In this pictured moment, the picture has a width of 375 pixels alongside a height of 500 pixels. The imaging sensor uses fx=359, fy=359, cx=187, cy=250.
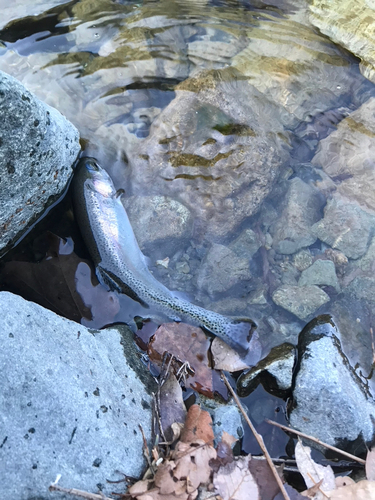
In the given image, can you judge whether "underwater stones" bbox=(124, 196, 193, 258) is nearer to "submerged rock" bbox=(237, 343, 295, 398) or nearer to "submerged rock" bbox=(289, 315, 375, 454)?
"submerged rock" bbox=(237, 343, 295, 398)

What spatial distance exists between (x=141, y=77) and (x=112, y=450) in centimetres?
460

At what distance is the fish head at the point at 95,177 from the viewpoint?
4.22 m

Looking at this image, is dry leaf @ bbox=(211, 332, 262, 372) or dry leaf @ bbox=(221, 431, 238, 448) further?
dry leaf @ bbox=(211, 332, 262, 372)

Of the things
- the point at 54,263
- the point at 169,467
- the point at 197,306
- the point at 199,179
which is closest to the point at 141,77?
the point at 199,179

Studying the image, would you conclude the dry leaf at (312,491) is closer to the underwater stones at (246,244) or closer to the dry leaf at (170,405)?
the dry leaf at (170,405)

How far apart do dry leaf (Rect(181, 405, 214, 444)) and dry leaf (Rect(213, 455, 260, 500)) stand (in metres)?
0.22

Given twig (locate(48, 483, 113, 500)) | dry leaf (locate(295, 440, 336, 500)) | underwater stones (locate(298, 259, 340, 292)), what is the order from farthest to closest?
underwater stones (locate(298, 259, 340, 292))
dry leaf (locate(295, 440, 336, 500))
twig (locate(48, 483, 113, 500))

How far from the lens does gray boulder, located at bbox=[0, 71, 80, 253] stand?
9.14 feet

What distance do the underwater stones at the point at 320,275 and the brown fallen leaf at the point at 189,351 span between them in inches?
54.7

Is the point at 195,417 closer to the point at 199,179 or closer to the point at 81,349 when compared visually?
the point at 81,349

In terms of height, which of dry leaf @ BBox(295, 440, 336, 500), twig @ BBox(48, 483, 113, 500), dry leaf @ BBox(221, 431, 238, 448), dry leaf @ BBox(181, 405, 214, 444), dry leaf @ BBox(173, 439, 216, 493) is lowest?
dry leaf @ BBox(295, 440, 336, 500)

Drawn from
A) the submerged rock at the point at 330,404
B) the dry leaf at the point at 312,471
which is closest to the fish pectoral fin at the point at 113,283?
the submerged rock at the point at 330,404

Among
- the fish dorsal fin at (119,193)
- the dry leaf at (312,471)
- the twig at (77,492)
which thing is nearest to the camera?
the twig at (77,492)

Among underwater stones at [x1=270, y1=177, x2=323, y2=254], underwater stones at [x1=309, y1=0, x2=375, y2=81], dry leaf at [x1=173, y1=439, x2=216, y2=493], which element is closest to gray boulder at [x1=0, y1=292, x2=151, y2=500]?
dry leaf at [x1=173, y1=439, x2=216, y2=493]
